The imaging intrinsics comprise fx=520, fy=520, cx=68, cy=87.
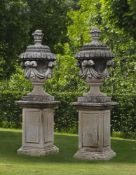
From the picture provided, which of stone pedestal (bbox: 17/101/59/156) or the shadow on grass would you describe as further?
stone pedestal (bbox: 17/101/59/156)

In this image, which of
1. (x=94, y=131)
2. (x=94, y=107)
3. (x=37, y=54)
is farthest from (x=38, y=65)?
(x=94, y=131)

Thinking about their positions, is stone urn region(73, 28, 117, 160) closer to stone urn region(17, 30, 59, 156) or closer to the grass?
the grass

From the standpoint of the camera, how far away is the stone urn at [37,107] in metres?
12.6

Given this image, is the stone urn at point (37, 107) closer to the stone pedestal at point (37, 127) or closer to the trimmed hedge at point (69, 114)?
the stone pedestal at point (37, 127)

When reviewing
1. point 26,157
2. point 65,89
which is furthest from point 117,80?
point 26,157

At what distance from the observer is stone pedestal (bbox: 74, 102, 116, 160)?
484 inches

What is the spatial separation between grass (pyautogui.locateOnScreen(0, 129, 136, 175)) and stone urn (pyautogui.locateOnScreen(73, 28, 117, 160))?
42cm

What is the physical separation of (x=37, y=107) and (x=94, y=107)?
1.41m

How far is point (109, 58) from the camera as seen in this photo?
40.2 feet

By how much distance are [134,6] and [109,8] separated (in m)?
2.28

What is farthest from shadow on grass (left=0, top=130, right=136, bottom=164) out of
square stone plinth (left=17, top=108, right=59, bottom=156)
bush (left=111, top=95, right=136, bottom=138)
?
bush (left=111, top=95, right=136, bottom=138)

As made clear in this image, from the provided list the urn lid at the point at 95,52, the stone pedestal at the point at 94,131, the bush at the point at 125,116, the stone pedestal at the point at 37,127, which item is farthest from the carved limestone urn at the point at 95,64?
the bush at the point at 125,116

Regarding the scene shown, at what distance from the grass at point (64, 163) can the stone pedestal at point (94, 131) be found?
0.32 metres

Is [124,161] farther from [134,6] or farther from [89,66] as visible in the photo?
[134,6]
